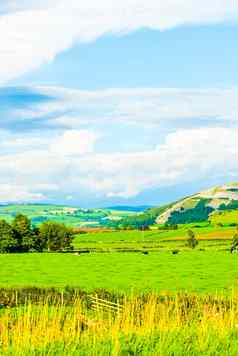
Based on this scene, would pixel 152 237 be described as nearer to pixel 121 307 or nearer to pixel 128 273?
pixel 128 273

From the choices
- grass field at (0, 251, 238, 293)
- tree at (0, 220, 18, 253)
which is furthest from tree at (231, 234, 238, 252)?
tree at (0, 220, 18, 253)

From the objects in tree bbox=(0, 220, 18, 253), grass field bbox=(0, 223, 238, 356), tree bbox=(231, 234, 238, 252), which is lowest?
grass field bbox=(0, 223, 238, 356)

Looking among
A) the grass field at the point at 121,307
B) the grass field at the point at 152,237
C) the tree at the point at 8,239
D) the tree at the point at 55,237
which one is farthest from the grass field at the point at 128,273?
the grass field at the point at 152,237

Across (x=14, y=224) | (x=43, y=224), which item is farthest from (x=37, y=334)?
(x=43, y=224)

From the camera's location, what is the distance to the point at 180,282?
171 feet

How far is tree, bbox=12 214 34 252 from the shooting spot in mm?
129250

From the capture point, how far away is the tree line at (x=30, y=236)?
419ft

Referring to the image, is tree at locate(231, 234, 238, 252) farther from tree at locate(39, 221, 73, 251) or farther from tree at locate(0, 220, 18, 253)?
tree at locate(0, 220, 18, 253)

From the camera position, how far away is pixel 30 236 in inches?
5202

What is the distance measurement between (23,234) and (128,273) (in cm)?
7477

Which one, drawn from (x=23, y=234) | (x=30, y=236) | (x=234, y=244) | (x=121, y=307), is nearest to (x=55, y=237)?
(x=30, y=236)

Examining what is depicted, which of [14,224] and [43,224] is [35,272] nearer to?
[14,224]

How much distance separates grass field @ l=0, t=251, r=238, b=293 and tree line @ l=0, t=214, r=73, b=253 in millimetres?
50113

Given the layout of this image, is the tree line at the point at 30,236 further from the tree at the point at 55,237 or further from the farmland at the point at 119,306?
the farmland at the point at 119,306
